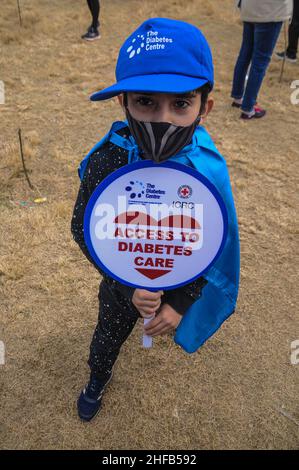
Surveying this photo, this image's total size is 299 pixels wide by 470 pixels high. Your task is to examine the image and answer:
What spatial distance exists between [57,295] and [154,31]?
62.4 inches

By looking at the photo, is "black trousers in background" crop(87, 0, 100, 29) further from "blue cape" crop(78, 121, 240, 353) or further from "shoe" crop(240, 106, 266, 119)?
"blue cape" crop(78, 121, 240, 353)

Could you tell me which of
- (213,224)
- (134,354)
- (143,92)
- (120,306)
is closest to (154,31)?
(143,92)

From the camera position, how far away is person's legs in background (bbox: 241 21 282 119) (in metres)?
3.34

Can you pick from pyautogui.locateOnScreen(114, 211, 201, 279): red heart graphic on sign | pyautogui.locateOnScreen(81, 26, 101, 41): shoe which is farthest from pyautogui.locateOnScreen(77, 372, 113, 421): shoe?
pyautogui.locateOnScreen(81, 26, 101, 41): shoe

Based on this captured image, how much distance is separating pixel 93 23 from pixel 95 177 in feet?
15.6

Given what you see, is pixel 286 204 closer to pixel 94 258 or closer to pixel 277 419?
pixel 277 419

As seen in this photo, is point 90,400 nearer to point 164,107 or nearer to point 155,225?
point 155,225

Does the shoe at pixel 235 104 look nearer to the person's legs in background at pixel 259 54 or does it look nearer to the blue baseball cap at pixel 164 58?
the person's legs in background at pixel 259 54

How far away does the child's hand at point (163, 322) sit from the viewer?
4.21ft

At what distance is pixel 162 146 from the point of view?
3.55 ft

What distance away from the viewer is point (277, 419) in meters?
1.84

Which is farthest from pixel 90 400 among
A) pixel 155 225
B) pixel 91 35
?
pixel 91 35

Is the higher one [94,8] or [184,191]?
[184,191]

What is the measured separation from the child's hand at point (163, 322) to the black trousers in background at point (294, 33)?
4.41 meters
